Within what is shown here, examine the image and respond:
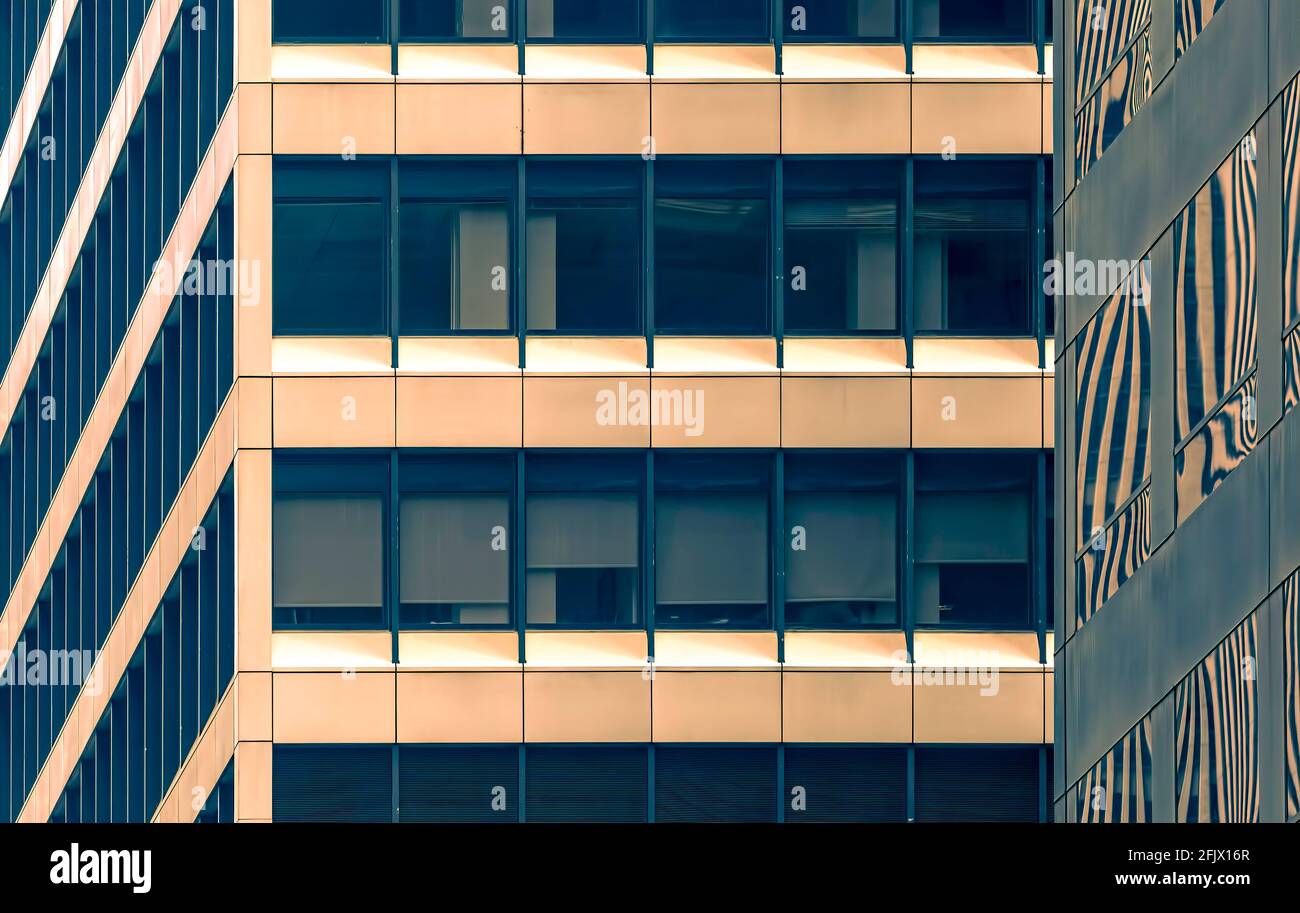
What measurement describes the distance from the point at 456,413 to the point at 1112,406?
41.1 feet

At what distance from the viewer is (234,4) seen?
29.9m

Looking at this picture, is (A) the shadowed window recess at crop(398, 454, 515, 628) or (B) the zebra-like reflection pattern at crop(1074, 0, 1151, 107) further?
(A) the shadowed window recess at crop(398, 454, 515, 628)

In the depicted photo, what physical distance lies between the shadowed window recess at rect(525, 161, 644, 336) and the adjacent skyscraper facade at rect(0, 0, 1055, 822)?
0.04 m

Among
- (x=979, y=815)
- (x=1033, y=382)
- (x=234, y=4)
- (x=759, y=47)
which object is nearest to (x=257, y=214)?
(x=234, y=4)

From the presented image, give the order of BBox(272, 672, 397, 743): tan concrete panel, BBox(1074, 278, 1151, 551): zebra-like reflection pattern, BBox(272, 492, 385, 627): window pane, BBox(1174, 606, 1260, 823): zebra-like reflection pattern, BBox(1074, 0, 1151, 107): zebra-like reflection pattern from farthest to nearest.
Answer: BBox(272, 492, 385, 627): window pane → BBox(272, 672, 397, 743): tan concrete panel → BBox(1074, 0, 1151, 107): zebra-like reflection pattern → BBox(1074, 278, 1151, 551): zebra-like reflection pattern → BBox(1174, 606, 1260, 823): zebra-like reflection pattern

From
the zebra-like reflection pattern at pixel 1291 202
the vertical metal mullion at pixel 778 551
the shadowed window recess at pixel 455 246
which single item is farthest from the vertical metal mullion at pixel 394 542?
the zebra-like reflection pattern at pixel 1291 202

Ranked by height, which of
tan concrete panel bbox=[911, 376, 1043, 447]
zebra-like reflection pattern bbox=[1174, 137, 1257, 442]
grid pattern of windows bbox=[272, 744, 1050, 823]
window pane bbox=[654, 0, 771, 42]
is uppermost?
window pane bbox=[654, 0, 771, 42]

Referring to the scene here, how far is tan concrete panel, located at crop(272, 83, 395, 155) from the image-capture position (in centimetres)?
2934

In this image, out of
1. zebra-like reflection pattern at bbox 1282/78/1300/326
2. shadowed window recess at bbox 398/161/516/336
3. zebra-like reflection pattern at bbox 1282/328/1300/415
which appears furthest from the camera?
shadowed window recess at bbox 398/161/516/336

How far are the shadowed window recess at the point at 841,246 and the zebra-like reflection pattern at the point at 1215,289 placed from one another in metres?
12.9

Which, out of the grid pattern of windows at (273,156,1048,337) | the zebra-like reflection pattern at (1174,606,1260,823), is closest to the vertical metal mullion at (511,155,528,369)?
the grid pattern of windows at (273,156,1048,337)

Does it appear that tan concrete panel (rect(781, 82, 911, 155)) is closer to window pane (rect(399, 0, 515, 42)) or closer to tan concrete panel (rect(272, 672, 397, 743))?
window pane (rect(399, 0, 515, 42))

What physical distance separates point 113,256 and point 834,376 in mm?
13185
